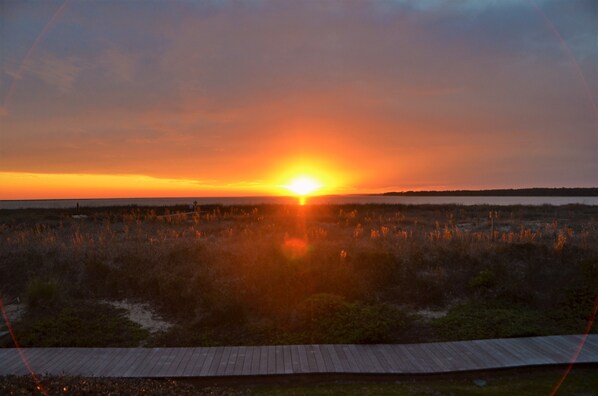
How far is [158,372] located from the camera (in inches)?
238

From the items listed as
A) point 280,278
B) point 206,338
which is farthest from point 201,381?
point 280,278

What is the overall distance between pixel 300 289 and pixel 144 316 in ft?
11.1

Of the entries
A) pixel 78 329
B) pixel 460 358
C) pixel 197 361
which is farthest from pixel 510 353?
pixel 78 329

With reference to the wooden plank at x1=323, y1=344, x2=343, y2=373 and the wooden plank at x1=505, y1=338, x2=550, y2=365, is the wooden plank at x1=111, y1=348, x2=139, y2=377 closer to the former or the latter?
the wooden plank at x1=323, y1=344, x2=343, y2=373

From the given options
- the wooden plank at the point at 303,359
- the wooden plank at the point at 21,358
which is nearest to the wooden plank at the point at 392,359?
the wooden plank at the point at 303,359

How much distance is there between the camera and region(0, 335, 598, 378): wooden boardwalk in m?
6.11

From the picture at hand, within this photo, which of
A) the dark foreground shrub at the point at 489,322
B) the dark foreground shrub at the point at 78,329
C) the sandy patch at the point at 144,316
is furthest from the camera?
the sandy patch at the point at 144,316

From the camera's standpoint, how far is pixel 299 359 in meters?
6.49

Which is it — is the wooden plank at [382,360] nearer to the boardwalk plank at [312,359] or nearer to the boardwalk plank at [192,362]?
the boardwalk plank at [312,359]

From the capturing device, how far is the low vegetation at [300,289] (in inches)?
311

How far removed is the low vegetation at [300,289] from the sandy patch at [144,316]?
0.74 ft

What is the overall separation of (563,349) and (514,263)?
5130 millimetres

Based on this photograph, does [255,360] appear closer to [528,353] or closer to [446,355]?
[446,355]

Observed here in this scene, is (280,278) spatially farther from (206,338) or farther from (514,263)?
(514,263)
